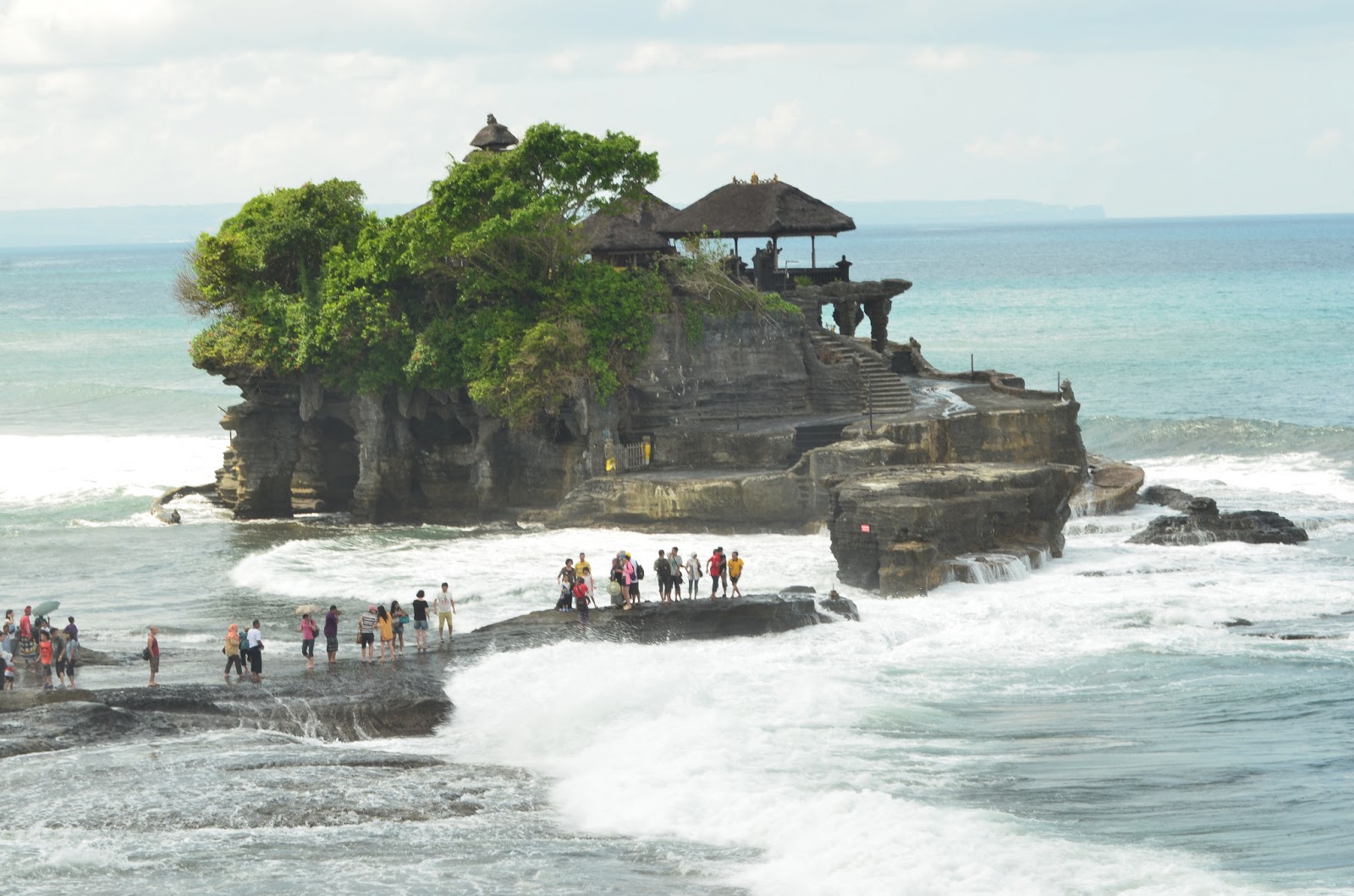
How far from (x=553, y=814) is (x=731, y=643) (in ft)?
28.7

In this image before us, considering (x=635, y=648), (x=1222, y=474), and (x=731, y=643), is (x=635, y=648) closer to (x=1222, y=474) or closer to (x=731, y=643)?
(x=731, y=643)

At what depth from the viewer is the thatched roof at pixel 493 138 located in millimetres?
47750

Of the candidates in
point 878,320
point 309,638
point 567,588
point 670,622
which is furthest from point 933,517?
point 878,320

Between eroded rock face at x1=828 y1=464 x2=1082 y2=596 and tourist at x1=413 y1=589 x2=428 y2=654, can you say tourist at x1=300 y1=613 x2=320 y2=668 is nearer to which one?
tourist at x1=413 y1=589 x2=428 y2=654

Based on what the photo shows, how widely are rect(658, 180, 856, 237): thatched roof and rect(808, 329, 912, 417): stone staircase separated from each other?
109 inches

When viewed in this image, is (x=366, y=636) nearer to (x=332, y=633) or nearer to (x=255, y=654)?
(x=332, y=633)

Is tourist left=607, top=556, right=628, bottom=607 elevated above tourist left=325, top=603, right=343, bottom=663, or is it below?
above

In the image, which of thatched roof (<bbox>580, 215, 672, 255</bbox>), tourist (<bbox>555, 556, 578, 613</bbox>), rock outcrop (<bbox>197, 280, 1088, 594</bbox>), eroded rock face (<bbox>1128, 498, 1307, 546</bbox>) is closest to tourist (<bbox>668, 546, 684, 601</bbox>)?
tourist (<bbox>555, 556, 578, 613</bbox>)

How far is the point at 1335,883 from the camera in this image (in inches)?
754

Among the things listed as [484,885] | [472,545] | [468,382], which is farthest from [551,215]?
[484,885]

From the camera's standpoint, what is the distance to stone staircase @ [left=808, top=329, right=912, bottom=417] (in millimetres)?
43219

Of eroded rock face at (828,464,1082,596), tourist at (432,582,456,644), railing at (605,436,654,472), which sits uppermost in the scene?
railing at (605,436,654,472)

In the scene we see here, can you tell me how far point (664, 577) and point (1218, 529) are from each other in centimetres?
1390

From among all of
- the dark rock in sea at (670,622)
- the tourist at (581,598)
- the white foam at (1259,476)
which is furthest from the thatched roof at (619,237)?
the tourist at (581,598)
